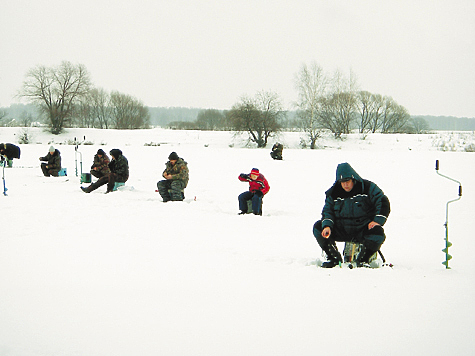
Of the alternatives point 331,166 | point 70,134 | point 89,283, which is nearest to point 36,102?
point 70,134

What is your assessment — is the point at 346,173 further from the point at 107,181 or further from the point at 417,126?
the point at 417,126

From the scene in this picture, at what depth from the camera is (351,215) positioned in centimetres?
462

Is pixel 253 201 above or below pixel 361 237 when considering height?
below

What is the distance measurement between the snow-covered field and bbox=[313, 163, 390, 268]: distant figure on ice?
32cm

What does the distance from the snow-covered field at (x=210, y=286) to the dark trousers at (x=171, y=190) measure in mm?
642

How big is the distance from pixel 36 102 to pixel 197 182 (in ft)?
125

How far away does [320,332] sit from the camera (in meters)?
2.99

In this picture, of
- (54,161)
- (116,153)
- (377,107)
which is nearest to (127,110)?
(377,107)

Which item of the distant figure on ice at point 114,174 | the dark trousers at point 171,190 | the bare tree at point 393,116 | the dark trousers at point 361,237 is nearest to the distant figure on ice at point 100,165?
the distant figure on ice at point 114,174

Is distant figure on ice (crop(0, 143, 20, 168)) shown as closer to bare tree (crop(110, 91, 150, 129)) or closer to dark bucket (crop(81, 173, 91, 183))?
dark bucket (crop(81, 173, 91, 183))

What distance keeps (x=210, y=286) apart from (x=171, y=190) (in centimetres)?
568

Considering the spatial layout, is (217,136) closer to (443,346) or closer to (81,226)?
(81,226)

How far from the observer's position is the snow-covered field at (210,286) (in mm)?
2885

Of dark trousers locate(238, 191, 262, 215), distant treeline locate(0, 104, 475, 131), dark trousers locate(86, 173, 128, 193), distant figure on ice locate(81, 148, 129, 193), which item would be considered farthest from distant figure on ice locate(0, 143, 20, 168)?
distant treeline locate(0, 104, 475, 131)
